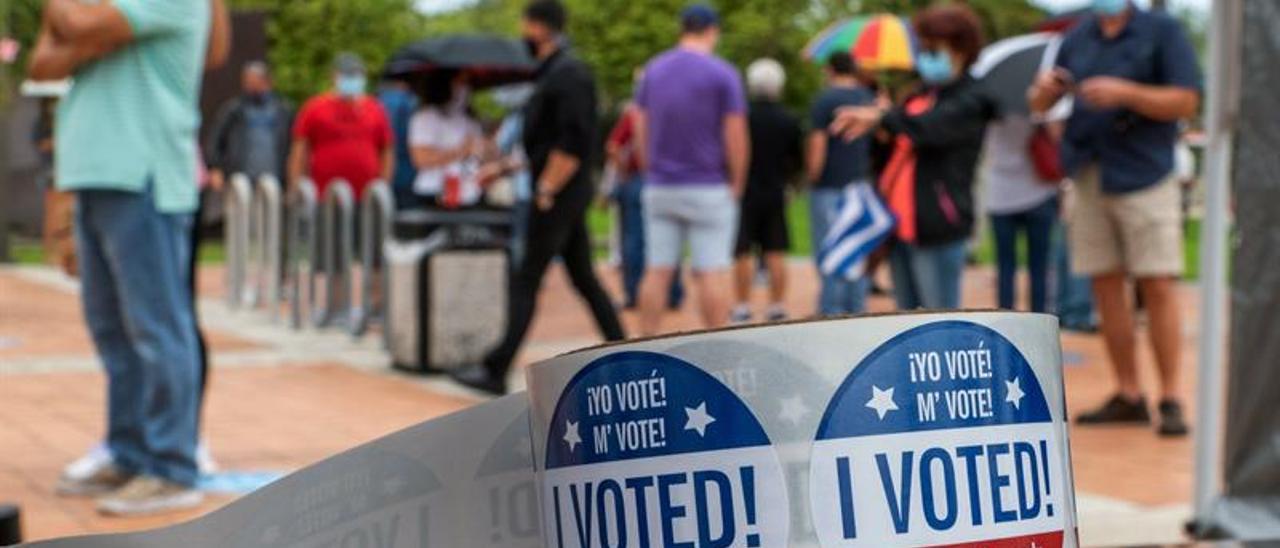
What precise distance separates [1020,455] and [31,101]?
26.6 metres

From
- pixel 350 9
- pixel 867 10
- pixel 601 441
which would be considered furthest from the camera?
pixel 867 10

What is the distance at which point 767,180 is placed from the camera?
12.2 metres

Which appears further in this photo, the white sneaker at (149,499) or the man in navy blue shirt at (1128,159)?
the man in navy blue shirt at (1128,159)

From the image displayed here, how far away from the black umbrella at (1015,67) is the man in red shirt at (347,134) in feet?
12.2

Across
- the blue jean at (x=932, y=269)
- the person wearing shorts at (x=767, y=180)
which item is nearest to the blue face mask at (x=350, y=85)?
the person wearing shorts at (x=767, y=180)

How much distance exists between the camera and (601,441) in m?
1.05

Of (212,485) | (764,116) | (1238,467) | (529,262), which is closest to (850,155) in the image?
(764,116)

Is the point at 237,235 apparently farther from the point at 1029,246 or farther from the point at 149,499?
the point at 149,499

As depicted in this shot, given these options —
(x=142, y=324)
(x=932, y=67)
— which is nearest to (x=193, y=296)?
(x=142, y=324)

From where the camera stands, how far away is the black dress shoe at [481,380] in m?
8.33

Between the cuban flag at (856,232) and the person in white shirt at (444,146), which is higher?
the person in white shirt at (444,146)

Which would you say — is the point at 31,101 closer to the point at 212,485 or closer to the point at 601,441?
the point at 212,485

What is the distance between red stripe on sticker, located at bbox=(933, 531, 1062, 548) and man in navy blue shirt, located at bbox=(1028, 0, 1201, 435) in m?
6.06

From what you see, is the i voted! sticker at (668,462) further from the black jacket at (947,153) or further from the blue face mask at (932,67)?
the blue face mask at (932,67)
